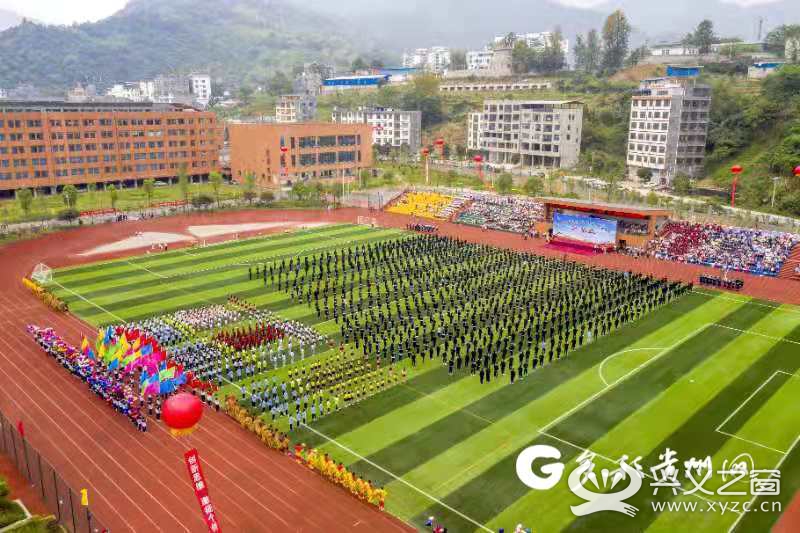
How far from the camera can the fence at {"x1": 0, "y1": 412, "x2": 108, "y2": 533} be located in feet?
60.2

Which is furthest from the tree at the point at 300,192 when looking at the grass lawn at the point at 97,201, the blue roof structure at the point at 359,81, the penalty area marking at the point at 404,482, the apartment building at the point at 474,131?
the blue roof structure at the point at 359,81

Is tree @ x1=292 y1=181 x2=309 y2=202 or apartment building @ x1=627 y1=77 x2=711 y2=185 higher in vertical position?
apartment building @ x1=627 y1=77 x2=711 y2=185

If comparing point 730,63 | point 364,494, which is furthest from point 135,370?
point 730,63

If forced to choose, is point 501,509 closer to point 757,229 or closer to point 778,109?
point 757,229

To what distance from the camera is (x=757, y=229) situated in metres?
53.3

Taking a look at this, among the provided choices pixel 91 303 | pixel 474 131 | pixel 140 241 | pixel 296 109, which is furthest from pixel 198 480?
pixel 296 109

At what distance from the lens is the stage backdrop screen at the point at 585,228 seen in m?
54.5

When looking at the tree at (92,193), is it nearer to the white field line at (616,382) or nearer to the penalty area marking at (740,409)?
the white field line at (616,382)

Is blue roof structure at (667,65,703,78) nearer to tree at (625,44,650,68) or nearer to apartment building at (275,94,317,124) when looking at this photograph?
tree at (625,44,650,68)

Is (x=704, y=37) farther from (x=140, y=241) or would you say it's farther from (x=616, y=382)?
(x=616, y=382)

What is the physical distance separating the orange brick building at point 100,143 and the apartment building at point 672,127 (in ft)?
210

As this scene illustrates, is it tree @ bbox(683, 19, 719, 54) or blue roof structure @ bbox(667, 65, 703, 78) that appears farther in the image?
tree @ bbox(683, 19, 719, 54)

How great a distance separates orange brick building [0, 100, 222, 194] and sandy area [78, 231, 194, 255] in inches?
1167

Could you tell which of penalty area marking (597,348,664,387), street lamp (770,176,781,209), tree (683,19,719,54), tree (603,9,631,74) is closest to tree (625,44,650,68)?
tree (603,9,631,74)
